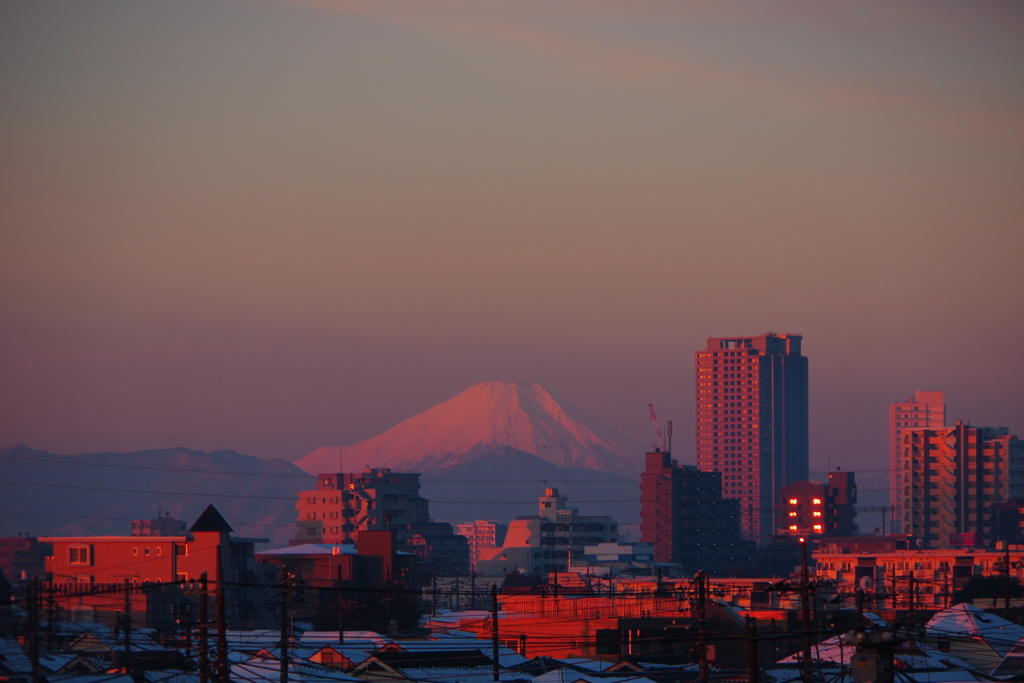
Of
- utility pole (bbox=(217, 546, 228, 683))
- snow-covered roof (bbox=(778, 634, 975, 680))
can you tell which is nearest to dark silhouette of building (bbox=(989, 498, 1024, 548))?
snow-covered roof (bbox=(778, 634, 975, 680))

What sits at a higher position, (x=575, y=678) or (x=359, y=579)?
(x=575, y=678)

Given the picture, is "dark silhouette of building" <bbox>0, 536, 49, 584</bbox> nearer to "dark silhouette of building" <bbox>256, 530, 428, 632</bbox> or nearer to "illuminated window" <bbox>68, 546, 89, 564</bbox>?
"dark silhouette of building" <bbox>256, 530, 428, 632</bbox>

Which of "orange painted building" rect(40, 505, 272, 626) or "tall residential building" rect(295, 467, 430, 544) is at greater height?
"orange painted building" rect(40, 505, 272, 626)

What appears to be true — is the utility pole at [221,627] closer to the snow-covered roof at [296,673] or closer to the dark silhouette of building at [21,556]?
the snow-covered roof at [296,673]

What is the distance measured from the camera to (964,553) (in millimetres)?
151250

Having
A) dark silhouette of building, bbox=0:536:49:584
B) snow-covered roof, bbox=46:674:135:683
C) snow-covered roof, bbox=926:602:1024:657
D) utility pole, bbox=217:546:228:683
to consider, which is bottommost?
dark silhouette of building, bbox=0:536:49:584

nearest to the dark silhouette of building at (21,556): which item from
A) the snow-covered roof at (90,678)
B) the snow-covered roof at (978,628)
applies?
the snow-covered roof at (978,628)

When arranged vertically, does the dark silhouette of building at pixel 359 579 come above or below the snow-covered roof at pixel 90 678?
below

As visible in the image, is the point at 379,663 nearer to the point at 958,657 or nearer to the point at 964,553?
the point at 958,657

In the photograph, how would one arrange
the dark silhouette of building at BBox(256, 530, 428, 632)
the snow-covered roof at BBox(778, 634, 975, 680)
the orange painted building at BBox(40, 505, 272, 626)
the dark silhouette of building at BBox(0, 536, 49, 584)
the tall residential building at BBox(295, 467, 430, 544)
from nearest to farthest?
1. the snow-covered roof at BBox(778, 634, 975, 680)
2. the dark silhouette of building at BBox(256, 530, 428, 632)
3. the orange painted building at BBox(40, 505, 272, 626)
4. the tall residential building at BBox(295, 467, 430, 544)
5. the dark silhouette of building at BBox(0, 536, 49, 584)

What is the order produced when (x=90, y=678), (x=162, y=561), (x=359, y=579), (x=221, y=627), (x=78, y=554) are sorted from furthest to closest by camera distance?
(x=359, y=579), (x=78, y=554), (x=162, y=561), (x=90, y=678), (x=221, y=627)

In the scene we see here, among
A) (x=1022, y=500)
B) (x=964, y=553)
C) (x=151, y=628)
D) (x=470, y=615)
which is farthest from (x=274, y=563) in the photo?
(x=1022, y=500)

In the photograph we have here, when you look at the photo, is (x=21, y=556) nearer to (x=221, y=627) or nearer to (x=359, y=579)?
(x=359, y=579)

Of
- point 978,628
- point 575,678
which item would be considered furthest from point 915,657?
point 575,678
